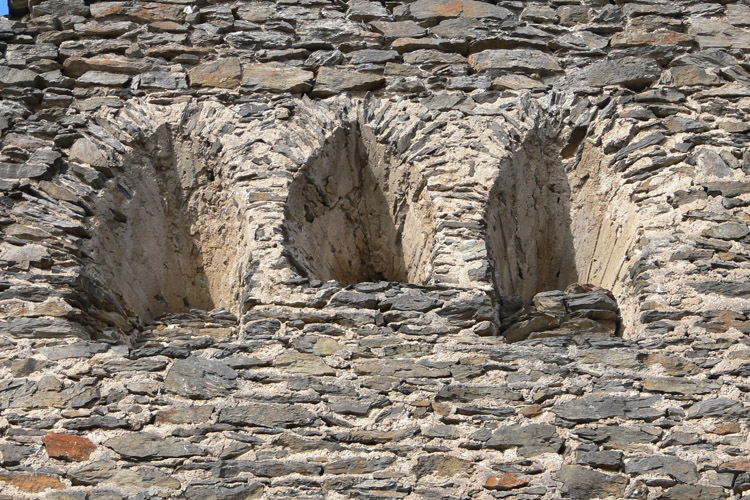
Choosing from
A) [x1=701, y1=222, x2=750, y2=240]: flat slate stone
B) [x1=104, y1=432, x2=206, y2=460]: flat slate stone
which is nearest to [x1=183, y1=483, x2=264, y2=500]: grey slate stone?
[x1=104, y1=432, x2=206, y2=460]: flat slate stone

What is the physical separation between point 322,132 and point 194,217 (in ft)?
2.49

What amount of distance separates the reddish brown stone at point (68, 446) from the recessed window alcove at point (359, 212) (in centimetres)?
160

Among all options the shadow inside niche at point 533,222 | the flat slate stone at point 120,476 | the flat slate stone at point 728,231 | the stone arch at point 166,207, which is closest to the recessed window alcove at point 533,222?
the shadow inside niche at point 533,222

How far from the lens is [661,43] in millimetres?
6285

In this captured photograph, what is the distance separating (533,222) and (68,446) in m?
2.65

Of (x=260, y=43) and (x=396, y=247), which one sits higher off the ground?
(x=260, y=43)

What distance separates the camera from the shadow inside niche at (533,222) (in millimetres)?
5645

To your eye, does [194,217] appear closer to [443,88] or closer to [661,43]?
[443,88]

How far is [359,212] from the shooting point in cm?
587

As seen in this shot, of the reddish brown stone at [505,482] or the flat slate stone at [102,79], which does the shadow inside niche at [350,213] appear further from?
the reddish brown stone at [505,482]

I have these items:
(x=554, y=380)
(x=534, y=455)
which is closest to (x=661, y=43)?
(x=554, y=380)

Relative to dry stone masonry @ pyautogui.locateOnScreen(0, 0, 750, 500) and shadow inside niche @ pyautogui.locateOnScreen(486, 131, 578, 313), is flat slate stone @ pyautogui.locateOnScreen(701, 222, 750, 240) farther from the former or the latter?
shadow inside niche @ pyautogui.locateOnScreen(486, 131, 578, 313)

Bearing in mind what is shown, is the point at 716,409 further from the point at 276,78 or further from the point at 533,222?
the point at 276,78

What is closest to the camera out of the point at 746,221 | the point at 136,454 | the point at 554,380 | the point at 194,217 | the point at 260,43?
the point at 136,454
